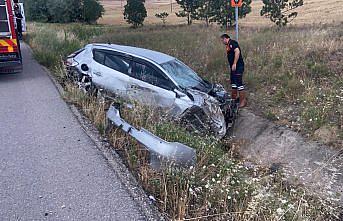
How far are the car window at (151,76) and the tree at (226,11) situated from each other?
2653 cm

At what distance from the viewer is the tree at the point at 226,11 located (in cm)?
3297

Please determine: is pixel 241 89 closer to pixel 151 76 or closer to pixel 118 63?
pixel 151 76

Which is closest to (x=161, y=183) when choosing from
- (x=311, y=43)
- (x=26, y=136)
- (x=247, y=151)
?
(x=26, y=136)

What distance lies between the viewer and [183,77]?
8.21 m

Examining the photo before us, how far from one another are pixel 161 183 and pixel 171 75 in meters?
4.23

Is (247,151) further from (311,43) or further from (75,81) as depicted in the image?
(311,43)

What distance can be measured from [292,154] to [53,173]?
16.3 feet

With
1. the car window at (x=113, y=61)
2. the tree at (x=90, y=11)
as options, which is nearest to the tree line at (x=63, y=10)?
the tree at (x=90, y=11)

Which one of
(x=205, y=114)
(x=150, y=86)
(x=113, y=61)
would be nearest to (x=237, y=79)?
(x=205, y=114)

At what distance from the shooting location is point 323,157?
6801 millimetres

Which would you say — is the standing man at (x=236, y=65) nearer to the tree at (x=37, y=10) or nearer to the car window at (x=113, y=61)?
the car window at (x=113, y=61)

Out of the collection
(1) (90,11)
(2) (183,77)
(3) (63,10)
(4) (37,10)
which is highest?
(4) (37,10)

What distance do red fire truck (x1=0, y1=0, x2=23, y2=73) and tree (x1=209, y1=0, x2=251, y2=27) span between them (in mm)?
Result: 25163

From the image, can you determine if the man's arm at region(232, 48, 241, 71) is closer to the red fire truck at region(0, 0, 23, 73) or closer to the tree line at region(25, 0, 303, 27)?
the red fire truck at region(0, 0, 23, 73)
